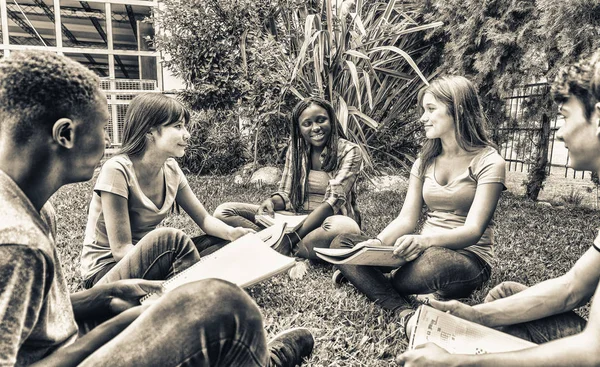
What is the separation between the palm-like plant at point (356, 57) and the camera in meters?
4.34

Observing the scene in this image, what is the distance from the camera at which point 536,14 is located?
4398 mm

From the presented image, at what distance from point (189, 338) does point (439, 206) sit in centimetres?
159

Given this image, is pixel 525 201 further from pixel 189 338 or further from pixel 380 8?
pixel 189 338

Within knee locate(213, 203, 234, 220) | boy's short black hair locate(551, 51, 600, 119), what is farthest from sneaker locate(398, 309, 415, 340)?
knee locate(213, 203, 234, 220)

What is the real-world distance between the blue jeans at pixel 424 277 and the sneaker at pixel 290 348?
0.54 m

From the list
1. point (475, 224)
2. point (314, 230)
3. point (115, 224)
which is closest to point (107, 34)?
point (314, 230)

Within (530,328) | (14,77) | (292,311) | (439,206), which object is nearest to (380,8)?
(439,206)

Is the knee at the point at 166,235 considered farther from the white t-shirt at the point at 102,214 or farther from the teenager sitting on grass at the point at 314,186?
the teenager sitting on grass at the point at 314,186

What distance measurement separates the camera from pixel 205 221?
7.93 ft

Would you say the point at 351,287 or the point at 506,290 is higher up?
the point at 506,290

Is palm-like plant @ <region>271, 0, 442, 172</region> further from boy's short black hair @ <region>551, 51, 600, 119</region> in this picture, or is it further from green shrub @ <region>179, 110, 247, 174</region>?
boy's short black hair @ <region>551, 51, 600, 119</region>

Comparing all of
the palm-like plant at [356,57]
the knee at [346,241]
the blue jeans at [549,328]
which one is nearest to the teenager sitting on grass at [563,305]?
the blue jeans at [549,328]

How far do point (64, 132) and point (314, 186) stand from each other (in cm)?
227

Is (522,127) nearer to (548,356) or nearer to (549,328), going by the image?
(549,328)
